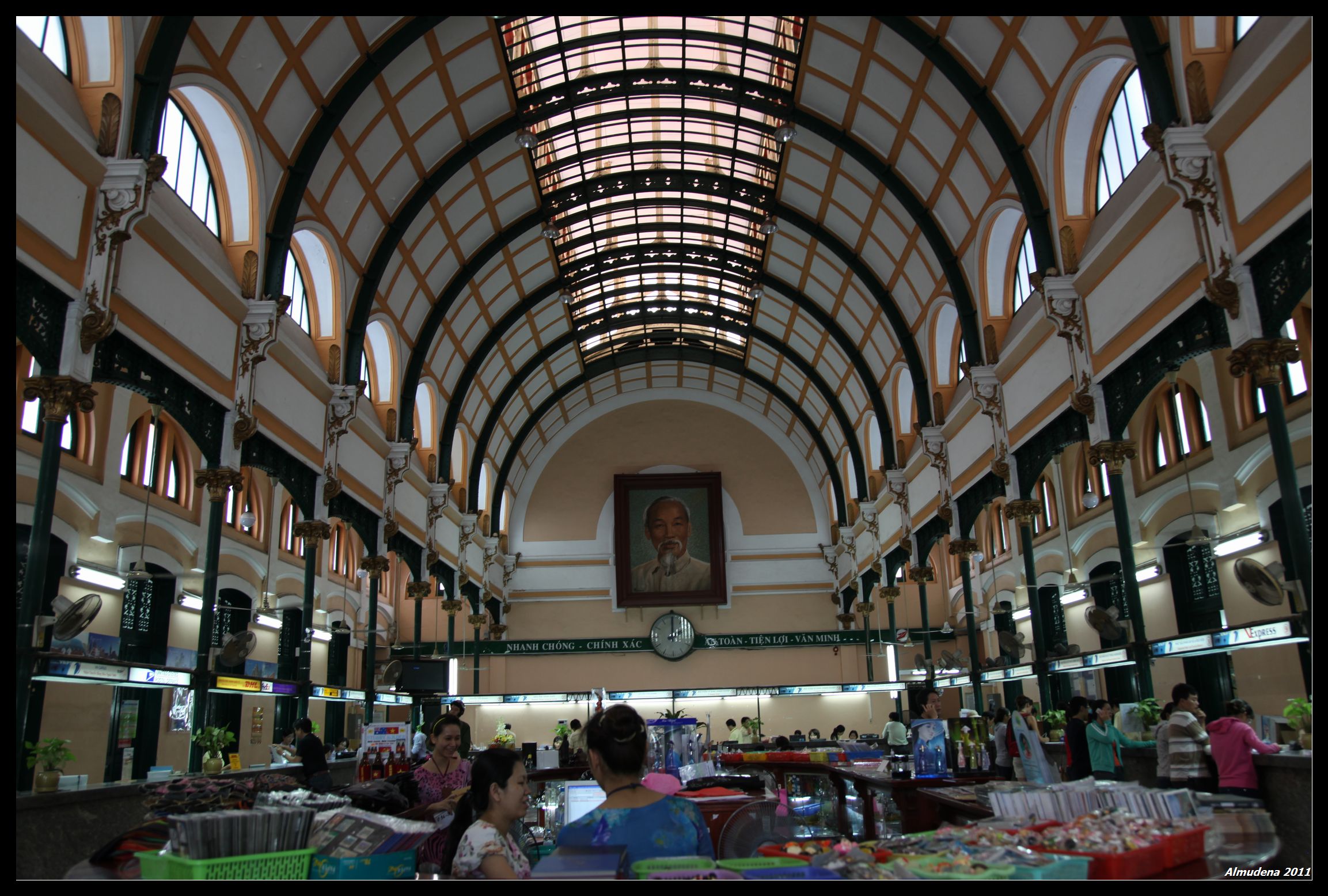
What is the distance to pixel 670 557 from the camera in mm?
37094

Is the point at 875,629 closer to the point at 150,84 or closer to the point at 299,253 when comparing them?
the point at 299,253

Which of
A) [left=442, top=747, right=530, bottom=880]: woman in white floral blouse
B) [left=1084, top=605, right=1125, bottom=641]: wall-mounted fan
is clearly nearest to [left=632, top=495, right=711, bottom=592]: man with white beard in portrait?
[left=1084, top=605, right=1125, bottom=641]: wall-mounted fan

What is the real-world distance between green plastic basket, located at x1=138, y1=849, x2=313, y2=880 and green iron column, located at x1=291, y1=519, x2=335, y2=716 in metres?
13.8

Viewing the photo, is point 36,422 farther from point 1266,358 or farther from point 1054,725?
point 1266,358

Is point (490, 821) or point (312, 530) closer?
point (490, 821)

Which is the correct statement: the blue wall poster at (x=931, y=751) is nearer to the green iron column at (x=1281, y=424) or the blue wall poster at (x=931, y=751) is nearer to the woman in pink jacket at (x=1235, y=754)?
the woman in pink jacket at (x=1235, y=754)

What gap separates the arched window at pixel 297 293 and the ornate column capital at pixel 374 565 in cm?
536

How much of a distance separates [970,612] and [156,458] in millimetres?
18120

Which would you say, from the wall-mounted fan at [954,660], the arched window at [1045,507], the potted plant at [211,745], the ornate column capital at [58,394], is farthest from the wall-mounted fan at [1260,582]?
the arched window at [1045,507]

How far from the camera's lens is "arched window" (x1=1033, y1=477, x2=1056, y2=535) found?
24234 mm

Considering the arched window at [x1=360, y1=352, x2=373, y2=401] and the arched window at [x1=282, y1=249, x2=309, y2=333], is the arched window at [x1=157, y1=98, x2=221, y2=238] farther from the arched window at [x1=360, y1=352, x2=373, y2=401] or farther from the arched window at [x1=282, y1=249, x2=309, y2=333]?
the arched window at [x1=360, y1=352, x2=373, y2=401]

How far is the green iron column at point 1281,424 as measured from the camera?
9.13m

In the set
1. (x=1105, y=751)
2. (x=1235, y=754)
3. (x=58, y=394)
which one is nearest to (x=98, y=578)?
(x=58, y=394)

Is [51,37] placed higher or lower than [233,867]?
higher
